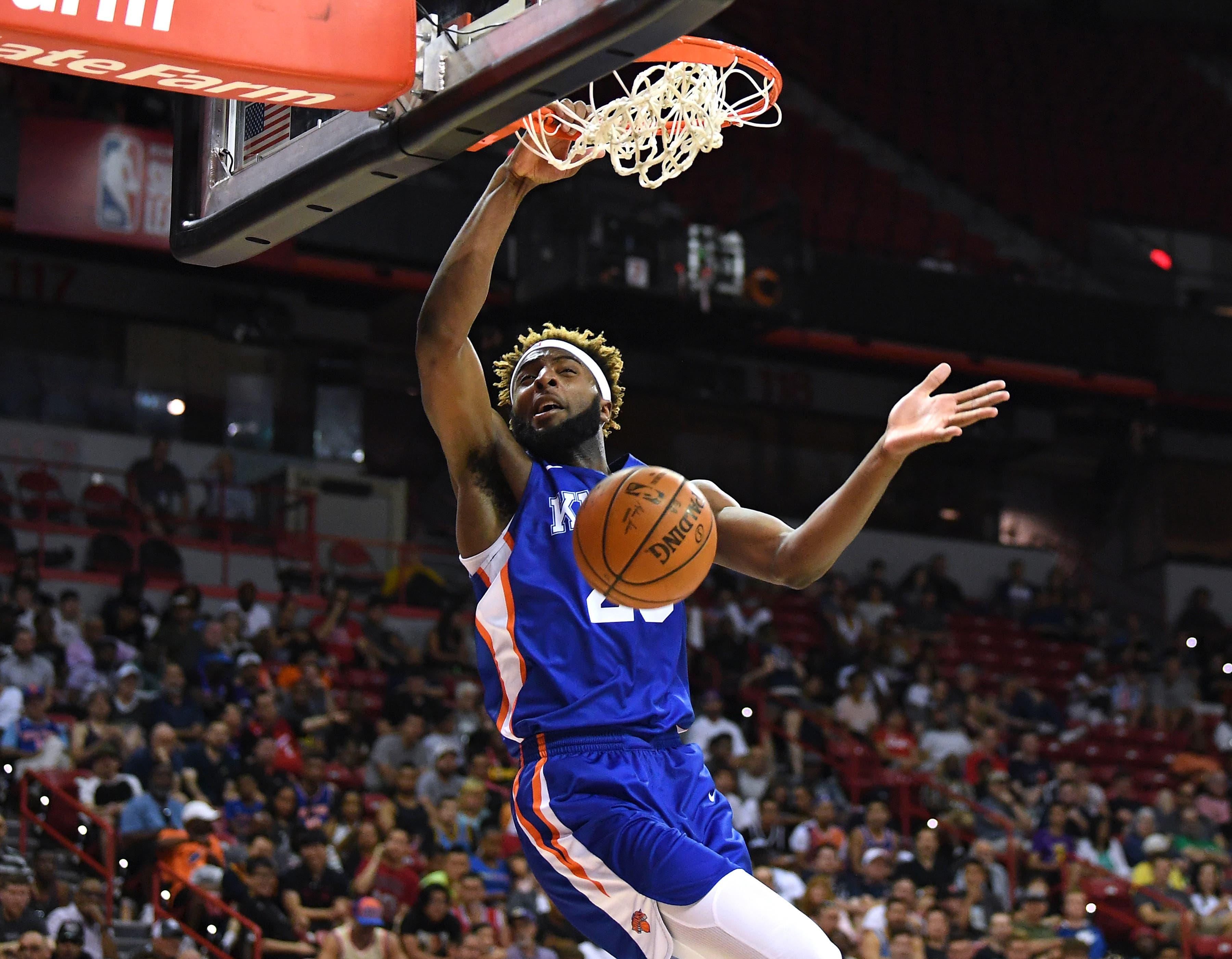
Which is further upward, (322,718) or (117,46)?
(117,46)

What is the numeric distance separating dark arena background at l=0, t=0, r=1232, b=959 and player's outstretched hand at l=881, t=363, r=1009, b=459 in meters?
1.47

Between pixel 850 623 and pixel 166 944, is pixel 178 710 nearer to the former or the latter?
pixel 166 944

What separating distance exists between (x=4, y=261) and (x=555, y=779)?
51.1 feet

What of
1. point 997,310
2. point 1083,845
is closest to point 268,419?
point 997,310

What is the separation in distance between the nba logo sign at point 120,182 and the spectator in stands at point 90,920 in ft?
25.2

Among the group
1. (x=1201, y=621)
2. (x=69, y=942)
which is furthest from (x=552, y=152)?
(x=1201, y=621)

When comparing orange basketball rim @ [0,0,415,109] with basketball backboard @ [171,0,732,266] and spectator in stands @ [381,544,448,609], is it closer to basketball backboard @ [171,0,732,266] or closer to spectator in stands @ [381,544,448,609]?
basketball backboard @ [171,0,732,266]

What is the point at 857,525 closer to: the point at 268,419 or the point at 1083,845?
the point at 1083,845

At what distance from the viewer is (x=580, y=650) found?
4.12 m

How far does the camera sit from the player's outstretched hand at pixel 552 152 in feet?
13.5

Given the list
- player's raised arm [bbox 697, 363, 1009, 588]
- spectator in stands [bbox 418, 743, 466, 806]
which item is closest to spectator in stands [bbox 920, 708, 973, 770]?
spectator in stands [bbox 418, 743, 466, 806]

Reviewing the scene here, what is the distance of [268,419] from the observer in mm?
18844

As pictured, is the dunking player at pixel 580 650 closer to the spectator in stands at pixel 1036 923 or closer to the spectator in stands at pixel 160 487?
the spectator in stands at pixel 1036 923

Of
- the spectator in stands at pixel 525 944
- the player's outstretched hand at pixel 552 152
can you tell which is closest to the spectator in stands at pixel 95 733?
the spectator in stands at pixel 525 944
